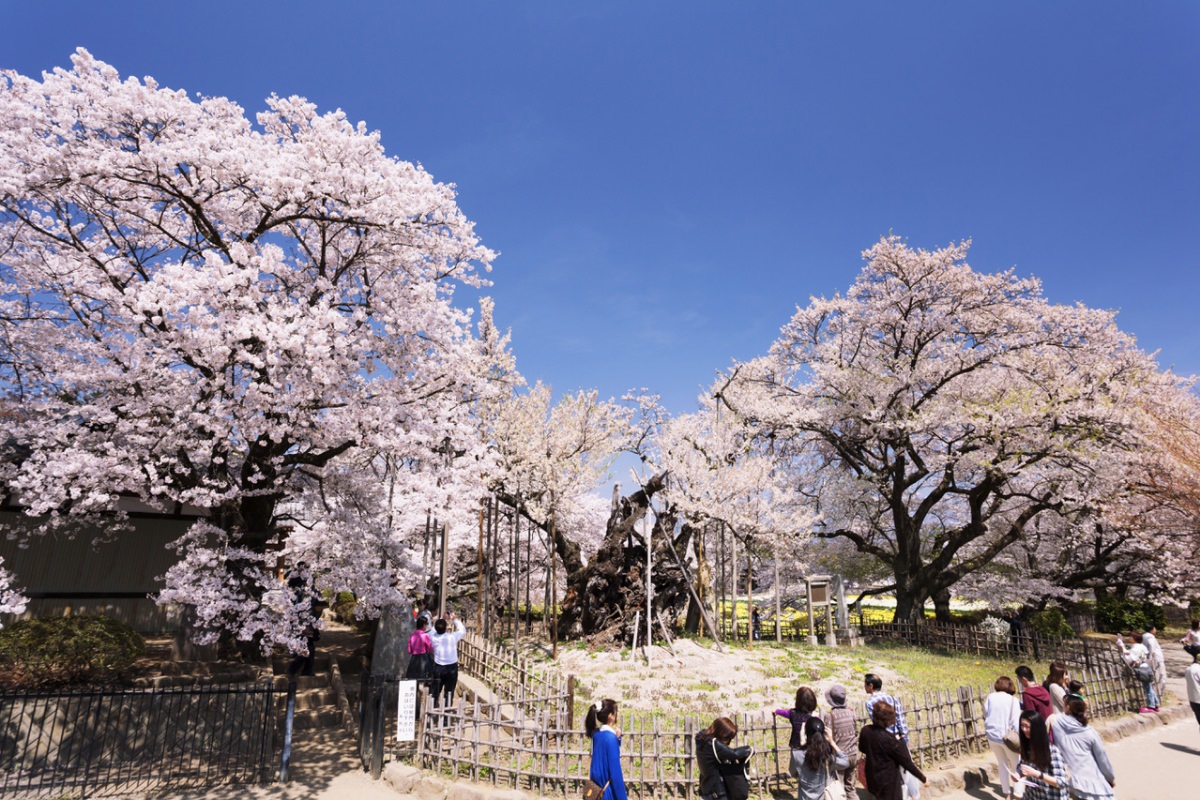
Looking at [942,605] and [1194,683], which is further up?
[942,605]

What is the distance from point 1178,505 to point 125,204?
84.6ft

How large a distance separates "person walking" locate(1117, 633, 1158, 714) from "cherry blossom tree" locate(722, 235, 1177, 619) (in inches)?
281

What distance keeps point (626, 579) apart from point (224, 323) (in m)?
13.8

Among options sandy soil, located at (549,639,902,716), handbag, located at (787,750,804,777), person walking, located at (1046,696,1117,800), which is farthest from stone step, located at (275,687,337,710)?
person walking, located at (1046,696,1117,800)

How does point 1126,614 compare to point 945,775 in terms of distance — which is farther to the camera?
point 1126,614

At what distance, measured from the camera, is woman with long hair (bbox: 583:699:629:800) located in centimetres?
545

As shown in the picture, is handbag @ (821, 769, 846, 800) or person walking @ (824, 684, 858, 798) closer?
handbag @ (821, 769, 846, 800)

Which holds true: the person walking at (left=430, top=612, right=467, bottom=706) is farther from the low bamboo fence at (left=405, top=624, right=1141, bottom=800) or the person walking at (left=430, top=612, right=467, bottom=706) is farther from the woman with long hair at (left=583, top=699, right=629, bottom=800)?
the woman with long hair at (left=583, top=699, right=629, bottom=800)

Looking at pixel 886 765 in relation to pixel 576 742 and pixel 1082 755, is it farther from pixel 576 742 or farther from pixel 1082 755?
pixel 576 742

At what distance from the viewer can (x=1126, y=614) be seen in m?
24.4

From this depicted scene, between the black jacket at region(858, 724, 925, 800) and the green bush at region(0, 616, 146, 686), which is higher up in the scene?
the green bush at region(0, 616, 146, 686)

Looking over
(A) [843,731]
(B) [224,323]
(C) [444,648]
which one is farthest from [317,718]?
(A) [843,731]

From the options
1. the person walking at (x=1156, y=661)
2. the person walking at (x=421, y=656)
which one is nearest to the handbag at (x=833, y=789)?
the person walking at (x=421, y=656)

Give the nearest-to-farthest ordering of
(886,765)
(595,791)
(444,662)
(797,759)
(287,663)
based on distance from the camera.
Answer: (595,791)
(886,765)
(797,759)
(444,662)
(287,663)
